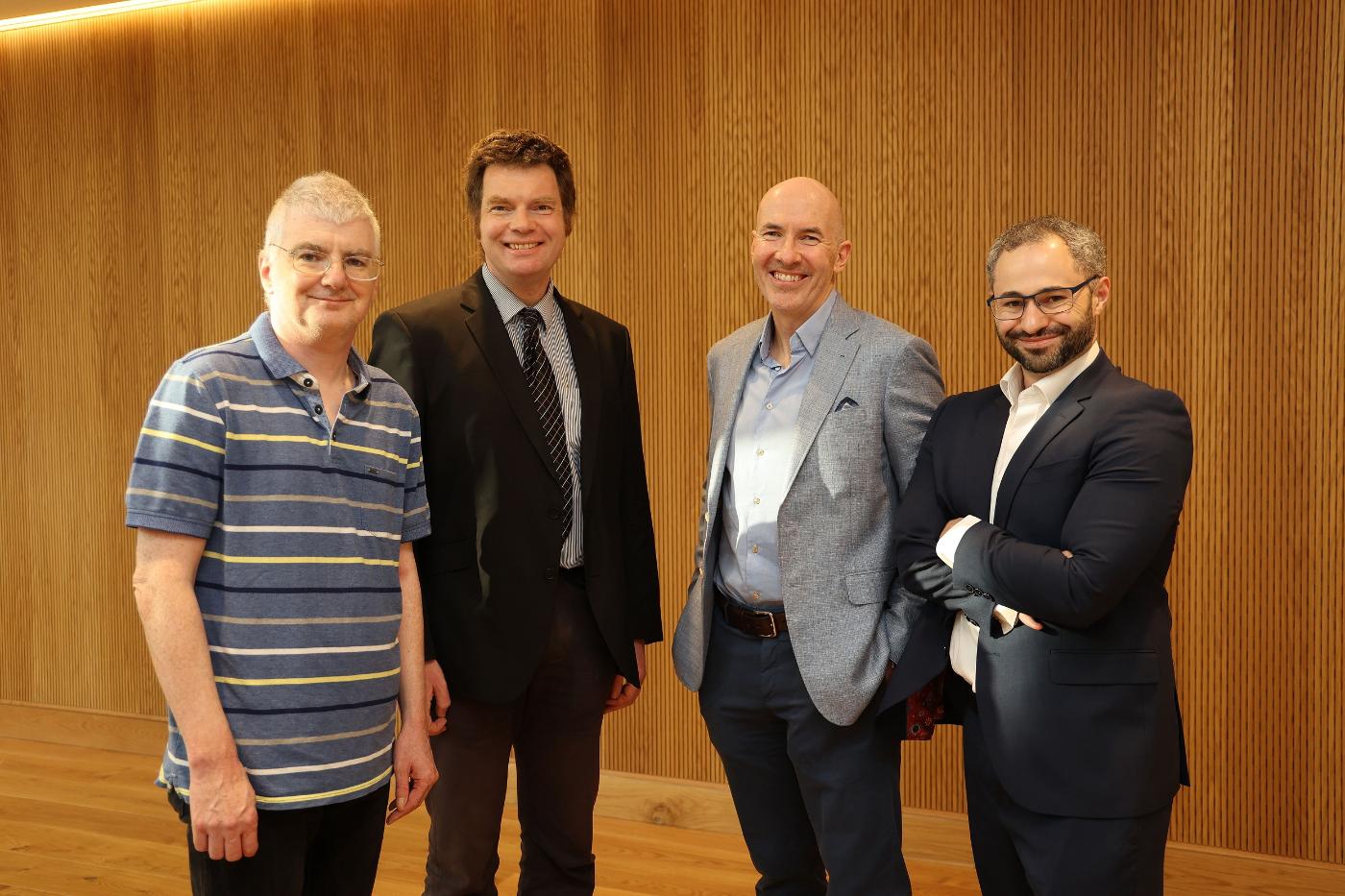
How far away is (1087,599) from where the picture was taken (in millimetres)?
1749

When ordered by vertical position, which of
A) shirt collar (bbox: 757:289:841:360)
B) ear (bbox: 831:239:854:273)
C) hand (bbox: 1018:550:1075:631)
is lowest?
hand (bbox: 1018:550:1075:631)

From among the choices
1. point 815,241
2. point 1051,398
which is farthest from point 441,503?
point 1051,398

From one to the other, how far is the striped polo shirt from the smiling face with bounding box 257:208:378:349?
1.6 inches

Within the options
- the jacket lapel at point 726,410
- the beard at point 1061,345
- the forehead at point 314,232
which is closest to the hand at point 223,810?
the forehead at point 314,232

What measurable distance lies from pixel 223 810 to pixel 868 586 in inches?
46.3

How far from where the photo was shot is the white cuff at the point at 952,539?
192cm

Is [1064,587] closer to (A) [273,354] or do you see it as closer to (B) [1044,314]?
(B) [1044,314]

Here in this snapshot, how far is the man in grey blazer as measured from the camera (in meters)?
2.15

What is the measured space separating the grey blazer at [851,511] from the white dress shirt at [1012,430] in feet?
0.21

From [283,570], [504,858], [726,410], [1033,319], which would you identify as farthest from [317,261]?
[504,858]

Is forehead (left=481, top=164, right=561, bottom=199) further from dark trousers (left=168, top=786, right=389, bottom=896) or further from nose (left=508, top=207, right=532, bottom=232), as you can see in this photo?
dark trousers (left=168, top=786, right=389, bottom=896)

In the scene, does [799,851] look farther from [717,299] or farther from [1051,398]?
[717,299]

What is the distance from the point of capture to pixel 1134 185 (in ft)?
11.0

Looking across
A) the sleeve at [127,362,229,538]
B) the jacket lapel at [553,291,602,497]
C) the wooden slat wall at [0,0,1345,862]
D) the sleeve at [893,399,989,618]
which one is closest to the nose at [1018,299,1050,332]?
the sleeve at [893,399,989,618]
